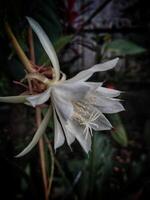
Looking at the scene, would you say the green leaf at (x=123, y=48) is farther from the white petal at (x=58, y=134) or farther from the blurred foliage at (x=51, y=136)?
the white petal at (x=58, y=134)

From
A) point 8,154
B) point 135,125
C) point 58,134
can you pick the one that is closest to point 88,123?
point 58,134

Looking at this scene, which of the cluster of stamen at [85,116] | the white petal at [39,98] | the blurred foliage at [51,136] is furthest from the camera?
the blurred foliage at [51,136]

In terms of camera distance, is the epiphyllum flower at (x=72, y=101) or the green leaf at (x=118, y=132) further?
the green leaf at (x=118, y=132)

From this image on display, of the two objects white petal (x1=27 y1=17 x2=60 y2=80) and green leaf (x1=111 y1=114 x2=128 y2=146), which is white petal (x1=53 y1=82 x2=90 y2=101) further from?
green leaf (x1=111 y1=114 x2=128 y2=146)

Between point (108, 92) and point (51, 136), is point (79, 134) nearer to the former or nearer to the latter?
point (108, 92)

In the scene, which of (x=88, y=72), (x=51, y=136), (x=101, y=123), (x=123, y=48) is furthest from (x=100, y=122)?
(x=123, y=48)

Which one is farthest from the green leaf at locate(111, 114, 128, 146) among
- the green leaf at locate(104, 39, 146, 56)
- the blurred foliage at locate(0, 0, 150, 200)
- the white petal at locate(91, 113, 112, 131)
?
the white petal at locate(91, 113, 112, 131)

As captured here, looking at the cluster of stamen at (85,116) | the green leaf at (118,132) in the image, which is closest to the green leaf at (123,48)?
the green leaf at (118,132)
